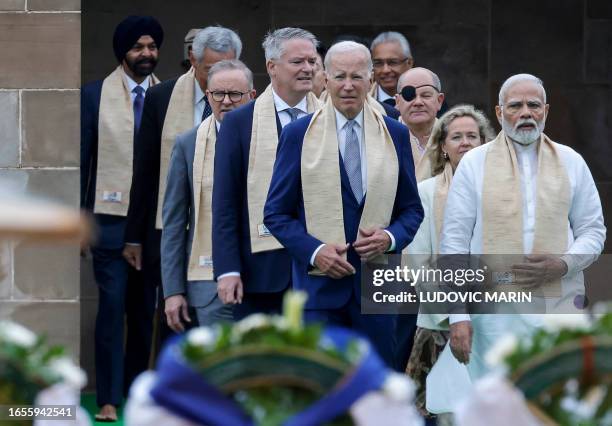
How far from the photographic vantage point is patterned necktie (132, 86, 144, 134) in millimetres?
10936

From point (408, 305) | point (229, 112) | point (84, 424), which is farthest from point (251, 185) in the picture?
point (84, 424)

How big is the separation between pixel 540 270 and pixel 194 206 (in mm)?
1864

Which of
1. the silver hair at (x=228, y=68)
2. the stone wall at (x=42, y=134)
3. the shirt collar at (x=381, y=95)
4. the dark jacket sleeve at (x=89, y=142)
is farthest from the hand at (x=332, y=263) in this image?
the dark jacket sleeve at (x=89, y=142)

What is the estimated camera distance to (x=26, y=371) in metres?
4.55

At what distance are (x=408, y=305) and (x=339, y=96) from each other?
5.11 feet

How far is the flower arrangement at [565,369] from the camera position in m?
4.38

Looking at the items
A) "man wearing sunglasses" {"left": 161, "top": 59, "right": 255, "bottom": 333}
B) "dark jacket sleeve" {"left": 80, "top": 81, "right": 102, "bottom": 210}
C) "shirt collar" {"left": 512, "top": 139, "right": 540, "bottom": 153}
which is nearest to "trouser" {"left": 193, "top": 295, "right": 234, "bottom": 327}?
"man wearing sunglasses" {"left": 161, "top": 59, "right": 255, "bottom": 333}

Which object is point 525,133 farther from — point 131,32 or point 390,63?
point 131,32

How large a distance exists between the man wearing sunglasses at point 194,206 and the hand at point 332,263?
4.18 ft

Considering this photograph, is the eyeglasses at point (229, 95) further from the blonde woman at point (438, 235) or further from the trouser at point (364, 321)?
the trouser at point (364, 321)

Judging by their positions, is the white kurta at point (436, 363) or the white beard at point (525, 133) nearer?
the white beard at point (525, 133)

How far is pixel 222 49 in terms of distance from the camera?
10133 millimetres

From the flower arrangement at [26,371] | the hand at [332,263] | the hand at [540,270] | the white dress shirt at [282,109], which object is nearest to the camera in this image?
the flower arrangement at [26,371]

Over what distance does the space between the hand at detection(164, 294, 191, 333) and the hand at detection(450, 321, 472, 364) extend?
1.46m
